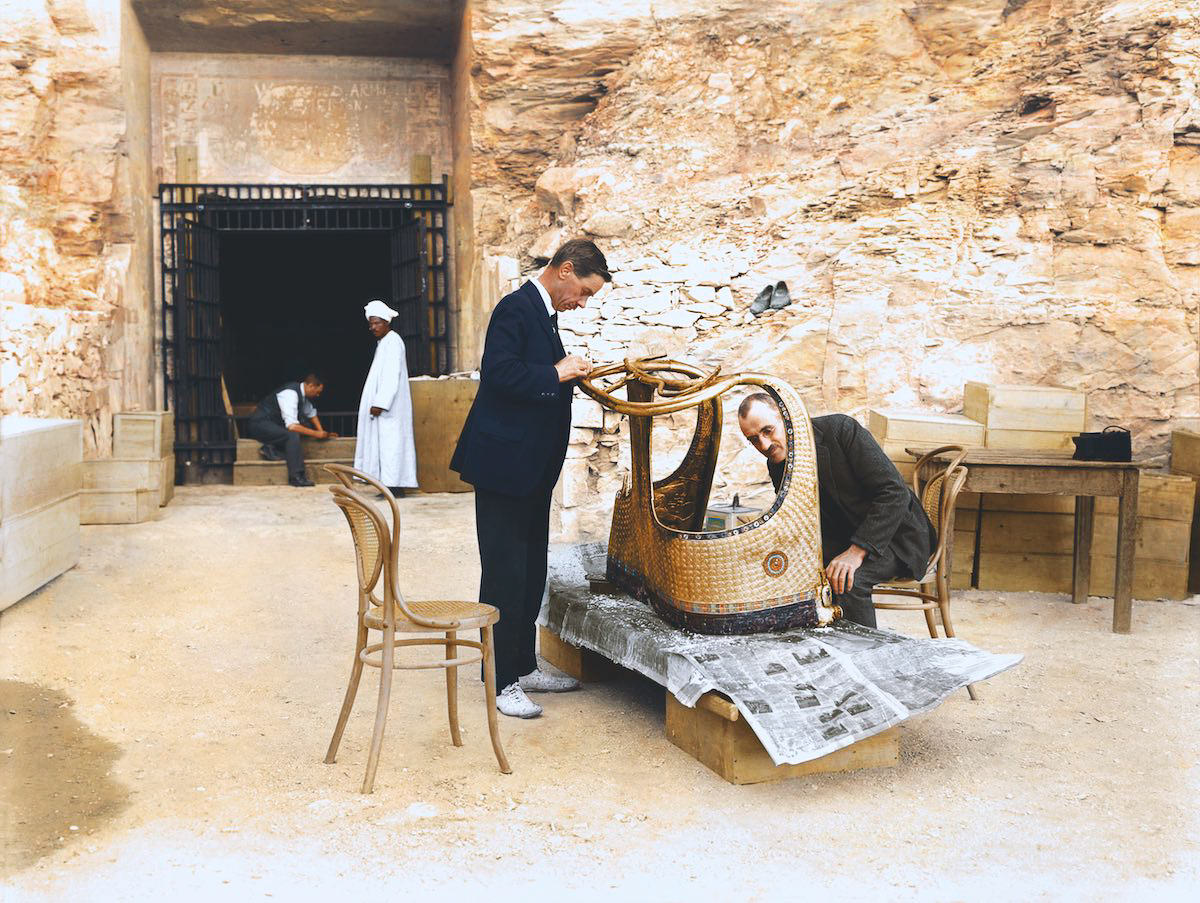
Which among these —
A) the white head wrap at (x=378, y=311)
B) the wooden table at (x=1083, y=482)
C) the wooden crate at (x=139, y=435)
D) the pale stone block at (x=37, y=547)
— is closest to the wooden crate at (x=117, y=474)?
the wooden crate at (x=139, y=435)

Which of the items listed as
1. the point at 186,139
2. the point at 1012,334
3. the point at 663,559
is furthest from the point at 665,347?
the point at 186,139

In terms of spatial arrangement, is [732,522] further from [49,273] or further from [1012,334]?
[49,273]

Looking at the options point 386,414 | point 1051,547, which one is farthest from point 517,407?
point 386,414

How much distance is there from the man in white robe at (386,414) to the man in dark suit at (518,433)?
18.0 ft

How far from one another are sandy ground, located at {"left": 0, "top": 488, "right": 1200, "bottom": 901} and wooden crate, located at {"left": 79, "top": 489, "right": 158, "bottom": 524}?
268 cm

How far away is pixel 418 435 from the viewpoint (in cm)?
1046

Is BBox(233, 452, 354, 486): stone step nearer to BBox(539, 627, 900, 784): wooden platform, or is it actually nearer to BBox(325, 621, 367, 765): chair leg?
BBox(325, 621, 367, 765): chair leg

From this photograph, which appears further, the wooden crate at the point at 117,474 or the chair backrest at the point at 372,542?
the wooden crate at the point at 117,474

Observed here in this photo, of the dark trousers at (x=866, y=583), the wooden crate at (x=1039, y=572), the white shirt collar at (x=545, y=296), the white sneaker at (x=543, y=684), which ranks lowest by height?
the white sneaker at (x=543, y=684)

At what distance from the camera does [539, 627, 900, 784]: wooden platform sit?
12.2 ft

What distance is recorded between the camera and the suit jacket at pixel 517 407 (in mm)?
4195

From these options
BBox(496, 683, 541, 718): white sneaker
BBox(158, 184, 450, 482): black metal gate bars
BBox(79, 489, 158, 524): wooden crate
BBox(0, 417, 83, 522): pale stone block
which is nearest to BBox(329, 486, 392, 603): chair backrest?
BBox(496, 683, 541, 718): white sneaker

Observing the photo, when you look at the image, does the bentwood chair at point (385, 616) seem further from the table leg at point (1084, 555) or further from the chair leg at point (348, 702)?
the table leg at point (1084, 555)

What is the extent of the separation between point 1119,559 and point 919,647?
101 inches
